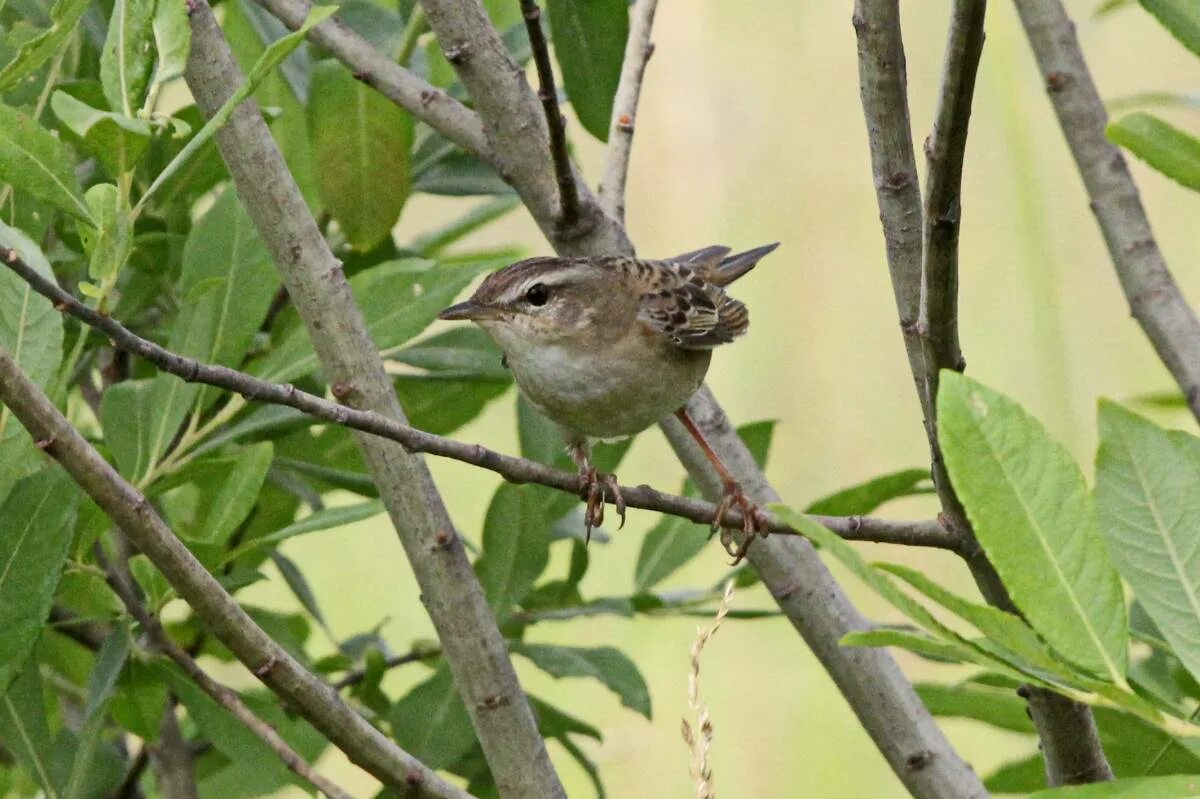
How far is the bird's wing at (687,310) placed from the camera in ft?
9.66

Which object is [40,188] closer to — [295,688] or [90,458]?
[90,458]

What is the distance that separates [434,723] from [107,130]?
123 centimetres

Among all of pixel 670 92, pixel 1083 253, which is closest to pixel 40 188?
pixel 1083 253

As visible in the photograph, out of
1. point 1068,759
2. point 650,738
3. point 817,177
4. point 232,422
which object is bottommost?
point 1068,759

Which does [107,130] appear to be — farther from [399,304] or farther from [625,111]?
[625,111]

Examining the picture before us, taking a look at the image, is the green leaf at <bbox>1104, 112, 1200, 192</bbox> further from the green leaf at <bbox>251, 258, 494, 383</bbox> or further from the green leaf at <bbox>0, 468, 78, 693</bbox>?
the green leaf at <bbox>0, 468, 78, 693</bbox>

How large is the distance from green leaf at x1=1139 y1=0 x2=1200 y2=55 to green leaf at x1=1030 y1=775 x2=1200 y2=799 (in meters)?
0.88

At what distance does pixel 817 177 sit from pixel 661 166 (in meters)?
1.09

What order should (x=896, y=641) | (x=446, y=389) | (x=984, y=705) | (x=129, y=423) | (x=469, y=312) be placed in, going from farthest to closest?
→ (x=469, y=312)
(x=446, y=389)
(x=984, y=705)
(x=129, y=423)
(x=896, y=641)

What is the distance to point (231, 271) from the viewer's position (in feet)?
7.13

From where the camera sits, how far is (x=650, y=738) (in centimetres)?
687

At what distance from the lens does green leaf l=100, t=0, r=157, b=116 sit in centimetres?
148

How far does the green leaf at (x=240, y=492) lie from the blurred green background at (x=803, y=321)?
3.85 m

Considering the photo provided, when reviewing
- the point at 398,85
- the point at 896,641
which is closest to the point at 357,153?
the point at 398,85
